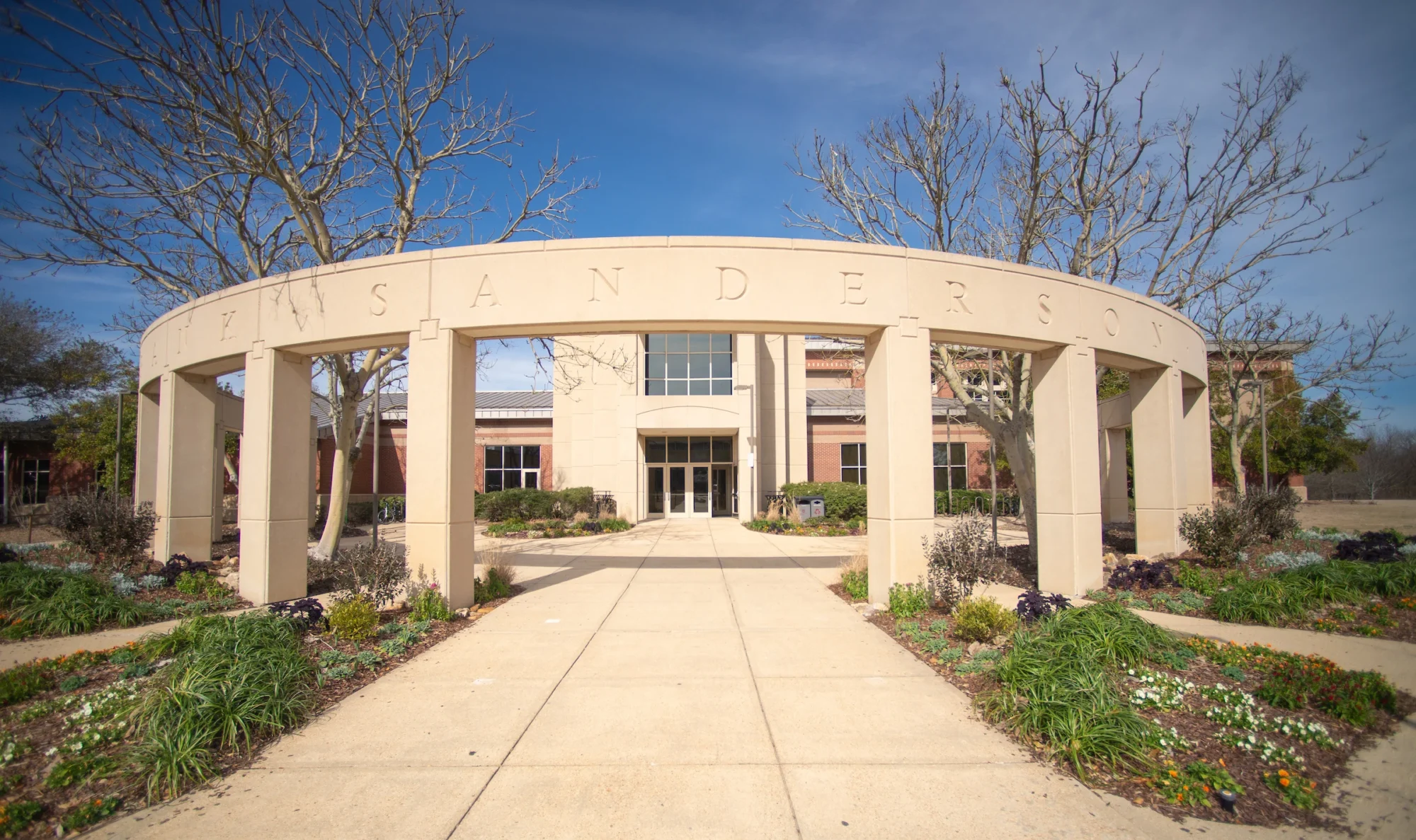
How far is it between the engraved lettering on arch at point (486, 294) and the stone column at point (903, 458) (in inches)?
207

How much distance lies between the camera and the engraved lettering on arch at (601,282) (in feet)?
30.9

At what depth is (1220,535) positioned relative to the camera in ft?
35.7

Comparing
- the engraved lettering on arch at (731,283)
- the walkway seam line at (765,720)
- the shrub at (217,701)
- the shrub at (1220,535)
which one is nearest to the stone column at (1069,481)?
the shrub at (1220,535)

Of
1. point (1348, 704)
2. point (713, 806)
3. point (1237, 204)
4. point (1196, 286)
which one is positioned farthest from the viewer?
point (1196, 286)

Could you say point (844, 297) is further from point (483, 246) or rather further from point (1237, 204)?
point (1237, 204)

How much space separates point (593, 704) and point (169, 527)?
10661 millimetres

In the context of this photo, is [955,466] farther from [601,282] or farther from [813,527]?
[601,282]

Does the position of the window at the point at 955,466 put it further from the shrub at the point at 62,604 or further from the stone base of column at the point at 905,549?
the shrub at the point at 62,604

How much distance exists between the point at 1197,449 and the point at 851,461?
18021mm

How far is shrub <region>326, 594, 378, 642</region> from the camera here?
7.50 meters

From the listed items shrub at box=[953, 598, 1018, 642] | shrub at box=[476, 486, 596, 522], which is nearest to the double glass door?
shrub at box=[476, 486, 596, 522]

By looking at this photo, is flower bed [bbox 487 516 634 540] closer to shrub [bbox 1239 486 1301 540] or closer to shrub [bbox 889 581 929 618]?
shrub [bbox 889 581 929 618]

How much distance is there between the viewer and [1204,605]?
9.08 metres

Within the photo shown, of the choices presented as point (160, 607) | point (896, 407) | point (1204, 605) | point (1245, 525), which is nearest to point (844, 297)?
point (896, 407)
